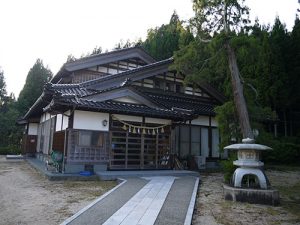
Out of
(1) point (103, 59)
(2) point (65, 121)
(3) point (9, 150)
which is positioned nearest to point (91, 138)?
(2) point (65, 121)

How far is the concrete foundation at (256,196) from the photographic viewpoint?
8.27m

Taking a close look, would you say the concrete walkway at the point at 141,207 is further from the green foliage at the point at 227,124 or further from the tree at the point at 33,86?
the tree at the point at 33,86

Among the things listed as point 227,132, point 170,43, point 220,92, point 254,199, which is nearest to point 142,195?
point 254,199

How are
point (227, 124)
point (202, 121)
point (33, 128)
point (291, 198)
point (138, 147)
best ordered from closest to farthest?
1. point (291, 198)
2. point (227, 124)
3. point (138, 147)
4. point (202, 121)
5. point (33, 128)

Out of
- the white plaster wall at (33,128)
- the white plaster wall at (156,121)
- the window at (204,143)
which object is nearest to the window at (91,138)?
the white plaster wall at (156,121)

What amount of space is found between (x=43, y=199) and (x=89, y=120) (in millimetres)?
5430

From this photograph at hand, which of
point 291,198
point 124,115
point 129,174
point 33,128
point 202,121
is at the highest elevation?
point 202,121

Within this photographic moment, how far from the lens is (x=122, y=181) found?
11.2 m

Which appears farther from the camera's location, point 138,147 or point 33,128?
point 33,128

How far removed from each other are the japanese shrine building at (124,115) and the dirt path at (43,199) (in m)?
1.95

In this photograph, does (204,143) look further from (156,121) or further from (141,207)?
(141,207)

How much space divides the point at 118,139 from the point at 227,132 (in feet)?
18.4

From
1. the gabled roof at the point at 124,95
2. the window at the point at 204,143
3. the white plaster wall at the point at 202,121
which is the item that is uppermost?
the gabled roof at the point at 124,95

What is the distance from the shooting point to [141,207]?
273 inches
